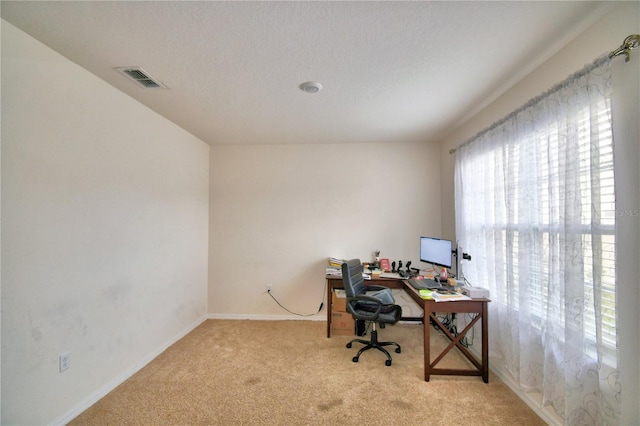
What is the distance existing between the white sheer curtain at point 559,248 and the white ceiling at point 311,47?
0.40 m

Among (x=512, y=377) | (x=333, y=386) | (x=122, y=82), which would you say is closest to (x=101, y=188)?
(x=122, y=82)

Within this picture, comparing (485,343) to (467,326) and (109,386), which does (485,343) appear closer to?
(467,326)

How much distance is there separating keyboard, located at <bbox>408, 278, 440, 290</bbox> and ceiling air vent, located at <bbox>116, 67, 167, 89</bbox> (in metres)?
2.95

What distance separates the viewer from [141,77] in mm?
1962

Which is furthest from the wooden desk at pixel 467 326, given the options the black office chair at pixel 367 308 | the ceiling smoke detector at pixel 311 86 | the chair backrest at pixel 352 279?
the ceiling smoke detector at pixel 311 86

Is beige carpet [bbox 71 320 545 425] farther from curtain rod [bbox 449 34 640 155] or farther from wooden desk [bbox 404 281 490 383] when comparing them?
curtain rod [bbox 449 34 640 155]

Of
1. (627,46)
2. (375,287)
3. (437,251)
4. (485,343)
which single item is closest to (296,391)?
(375,287)

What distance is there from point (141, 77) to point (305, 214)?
233 centimetres

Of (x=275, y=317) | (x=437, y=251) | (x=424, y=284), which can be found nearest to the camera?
(x=424, y=284)

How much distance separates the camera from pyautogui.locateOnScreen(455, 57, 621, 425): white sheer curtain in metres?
1.32

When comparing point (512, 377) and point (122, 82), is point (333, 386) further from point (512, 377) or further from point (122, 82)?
point (122, 82)

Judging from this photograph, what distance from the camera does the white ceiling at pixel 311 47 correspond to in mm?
1327

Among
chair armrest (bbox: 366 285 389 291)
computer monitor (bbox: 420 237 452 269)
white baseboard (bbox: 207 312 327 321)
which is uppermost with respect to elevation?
computer monitor (bbox: 420 237 452 269)

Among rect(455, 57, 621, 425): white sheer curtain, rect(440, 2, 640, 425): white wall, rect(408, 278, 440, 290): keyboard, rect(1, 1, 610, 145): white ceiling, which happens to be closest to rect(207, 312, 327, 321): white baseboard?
rect(408, 278, 440, 290): keyboard
